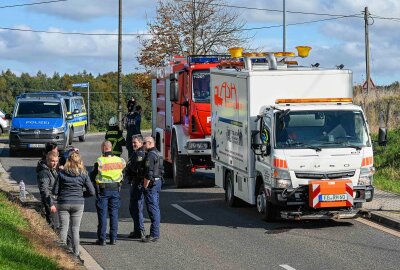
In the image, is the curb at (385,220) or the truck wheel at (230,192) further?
the truck wheel at (230,192)

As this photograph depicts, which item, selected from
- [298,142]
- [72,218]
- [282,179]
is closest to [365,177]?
[298,142]

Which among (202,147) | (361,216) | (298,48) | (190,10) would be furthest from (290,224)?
(190,10)

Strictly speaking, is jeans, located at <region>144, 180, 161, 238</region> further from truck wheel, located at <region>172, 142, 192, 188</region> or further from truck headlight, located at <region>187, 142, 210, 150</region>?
truck wheel, located at <region>172, 142, 192, 188</region>

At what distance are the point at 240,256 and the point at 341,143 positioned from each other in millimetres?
3778

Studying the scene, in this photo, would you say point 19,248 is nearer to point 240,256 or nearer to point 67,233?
point 67,233

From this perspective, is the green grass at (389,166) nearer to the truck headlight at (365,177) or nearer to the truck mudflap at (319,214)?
the truck headlight at (365,177)

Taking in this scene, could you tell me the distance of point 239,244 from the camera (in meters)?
13.8

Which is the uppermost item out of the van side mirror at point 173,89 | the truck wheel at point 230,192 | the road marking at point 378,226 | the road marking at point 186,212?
the van side mirror at point 173,89

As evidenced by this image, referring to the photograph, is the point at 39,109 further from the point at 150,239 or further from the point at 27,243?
the point at 27,243

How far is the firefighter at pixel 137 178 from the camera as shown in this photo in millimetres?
14180

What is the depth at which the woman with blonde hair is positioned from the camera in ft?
40.8

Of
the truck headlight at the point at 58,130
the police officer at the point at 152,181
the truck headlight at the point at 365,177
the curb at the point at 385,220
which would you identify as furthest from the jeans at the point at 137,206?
the truck headlight at the point at 58,130

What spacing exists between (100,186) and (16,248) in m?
2.41

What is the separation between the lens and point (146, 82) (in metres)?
49.5
